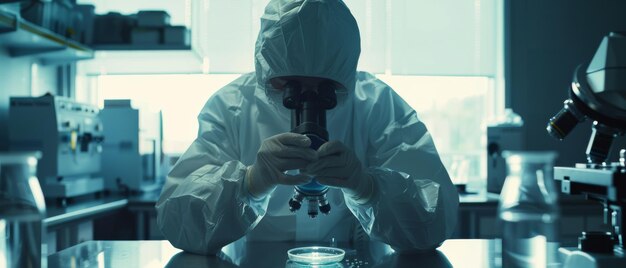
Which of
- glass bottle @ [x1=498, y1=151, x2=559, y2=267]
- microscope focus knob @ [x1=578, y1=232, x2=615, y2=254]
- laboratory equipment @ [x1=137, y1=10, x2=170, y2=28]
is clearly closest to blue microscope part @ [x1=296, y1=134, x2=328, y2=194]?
glass bottle @ [x1=498, y1=151, x2=559, y2=267]

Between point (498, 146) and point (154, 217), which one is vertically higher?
point (498, 146)

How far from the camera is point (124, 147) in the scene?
3312 millimetres

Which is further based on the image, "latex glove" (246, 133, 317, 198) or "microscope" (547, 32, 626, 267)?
"latex glove" (246, 133, 317, 198)

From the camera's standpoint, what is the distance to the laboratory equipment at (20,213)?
66 cm

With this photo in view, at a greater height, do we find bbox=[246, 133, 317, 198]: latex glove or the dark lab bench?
bbox=[246, 133, 317, 198]: latex glove

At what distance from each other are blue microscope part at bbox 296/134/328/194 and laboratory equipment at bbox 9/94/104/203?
1.94m

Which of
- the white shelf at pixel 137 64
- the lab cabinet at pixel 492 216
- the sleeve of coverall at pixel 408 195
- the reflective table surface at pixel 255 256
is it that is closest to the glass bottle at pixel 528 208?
the reflective table surface at pixel 255 256

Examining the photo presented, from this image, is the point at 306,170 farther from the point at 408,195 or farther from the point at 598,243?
the point at 598,243

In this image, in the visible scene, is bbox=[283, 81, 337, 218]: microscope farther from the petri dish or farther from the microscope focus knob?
the microscope focus knob

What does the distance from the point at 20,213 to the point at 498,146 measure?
307cm

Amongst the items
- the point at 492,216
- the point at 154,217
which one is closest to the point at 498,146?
the point at 492,216

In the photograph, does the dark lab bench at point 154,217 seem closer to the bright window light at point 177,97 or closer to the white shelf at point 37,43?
the bright window light at point 177,97

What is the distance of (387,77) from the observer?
12.6 ft

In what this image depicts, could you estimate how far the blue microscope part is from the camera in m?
1.09
